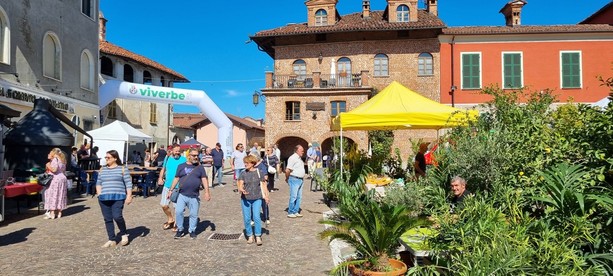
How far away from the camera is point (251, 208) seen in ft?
22.3

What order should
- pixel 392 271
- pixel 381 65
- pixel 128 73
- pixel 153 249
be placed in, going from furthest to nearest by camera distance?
pixel 128 73 < pixel 381 65 < pixel 153 249 < pixel 392 271

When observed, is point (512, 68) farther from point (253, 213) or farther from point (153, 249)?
point (153, 249)

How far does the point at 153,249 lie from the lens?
6.46m

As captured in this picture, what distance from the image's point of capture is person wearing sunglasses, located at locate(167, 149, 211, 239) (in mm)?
7098

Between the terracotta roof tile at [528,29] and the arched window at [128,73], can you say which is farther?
the arched window at [128,73]

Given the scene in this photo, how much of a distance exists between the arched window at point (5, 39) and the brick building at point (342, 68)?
14458 mm

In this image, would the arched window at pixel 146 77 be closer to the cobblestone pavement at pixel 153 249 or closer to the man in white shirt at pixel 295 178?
the cobblestone pavement at pixel 153 249

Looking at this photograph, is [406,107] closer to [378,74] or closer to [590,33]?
[378,74]

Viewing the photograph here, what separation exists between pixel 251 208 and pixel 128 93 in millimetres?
15489

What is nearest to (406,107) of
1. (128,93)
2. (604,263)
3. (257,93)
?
(604,263)

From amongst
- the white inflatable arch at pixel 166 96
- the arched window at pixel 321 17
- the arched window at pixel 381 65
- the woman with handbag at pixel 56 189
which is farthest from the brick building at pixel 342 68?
the woman with handbag at pixel 56 189

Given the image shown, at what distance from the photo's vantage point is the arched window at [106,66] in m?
27.0

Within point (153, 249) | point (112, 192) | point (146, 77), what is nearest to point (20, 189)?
point (112, 192)

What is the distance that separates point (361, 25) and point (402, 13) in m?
2.88
